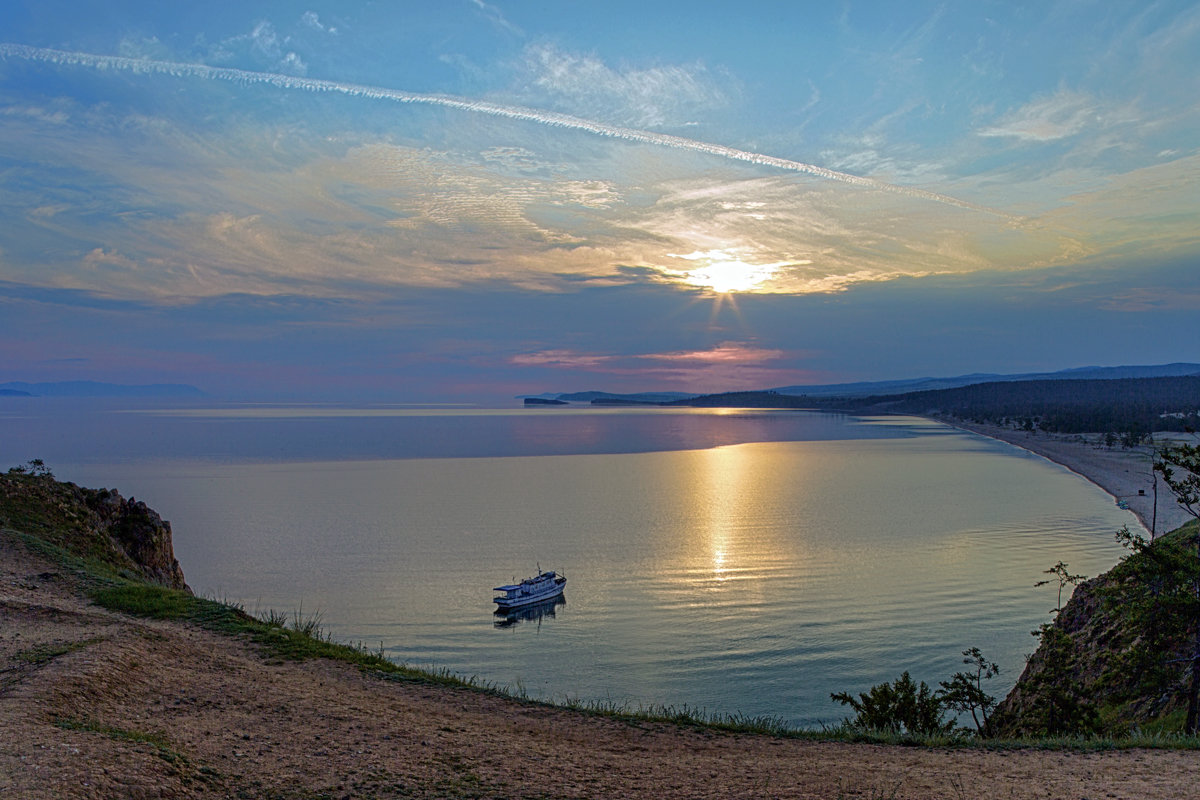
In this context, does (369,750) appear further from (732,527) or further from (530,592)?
(732,527)

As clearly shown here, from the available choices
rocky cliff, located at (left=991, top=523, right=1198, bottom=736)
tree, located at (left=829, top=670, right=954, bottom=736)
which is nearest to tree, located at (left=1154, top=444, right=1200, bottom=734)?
rocky cliff, located at (left=991, top=523, right=1198, bottom=736)

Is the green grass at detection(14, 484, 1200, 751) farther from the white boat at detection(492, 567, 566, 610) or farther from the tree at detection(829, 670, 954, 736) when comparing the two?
the white boat at detection(492, 567, 566, 610)

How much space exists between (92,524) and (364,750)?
749 inches

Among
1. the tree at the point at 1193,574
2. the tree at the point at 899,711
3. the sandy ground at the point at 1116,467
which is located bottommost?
the tree at the point at 899,711

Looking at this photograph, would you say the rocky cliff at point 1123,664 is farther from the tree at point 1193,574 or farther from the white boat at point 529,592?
the white boat at point 529,592

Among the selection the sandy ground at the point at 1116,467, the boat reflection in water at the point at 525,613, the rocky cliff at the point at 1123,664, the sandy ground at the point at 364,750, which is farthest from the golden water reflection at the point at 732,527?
the sandy ground at the point at 364,750

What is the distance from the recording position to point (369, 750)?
28.4 ft

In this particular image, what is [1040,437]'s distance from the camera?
139 m

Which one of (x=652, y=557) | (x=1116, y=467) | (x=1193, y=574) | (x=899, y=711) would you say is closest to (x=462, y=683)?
(x=899, y=711)

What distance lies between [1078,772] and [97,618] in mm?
15273

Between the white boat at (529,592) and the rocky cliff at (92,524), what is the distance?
1138 centimetres

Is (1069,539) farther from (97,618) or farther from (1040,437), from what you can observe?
(1040,437)

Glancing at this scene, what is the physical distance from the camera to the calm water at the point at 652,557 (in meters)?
24.1

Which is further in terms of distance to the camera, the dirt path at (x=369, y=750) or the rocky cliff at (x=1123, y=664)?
the rocky cliff at (x=1123, y=664)
